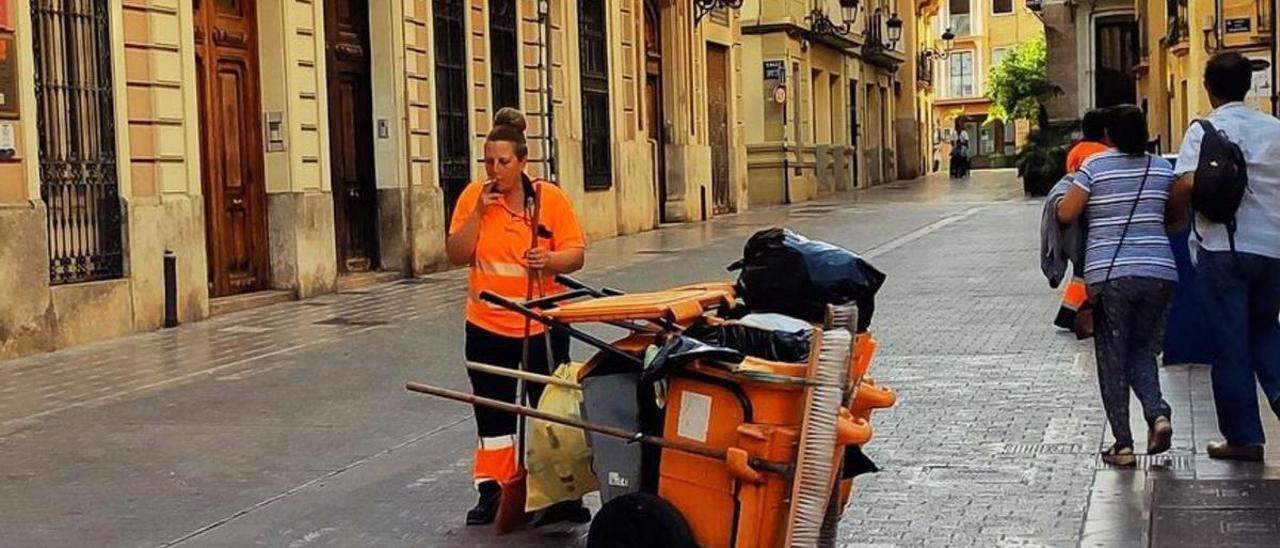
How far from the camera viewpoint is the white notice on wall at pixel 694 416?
5.58 meters

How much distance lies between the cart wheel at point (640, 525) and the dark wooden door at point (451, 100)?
14.6 meters

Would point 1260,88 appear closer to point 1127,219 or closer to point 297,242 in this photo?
point 297,242

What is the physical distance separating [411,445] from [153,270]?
6.58 m

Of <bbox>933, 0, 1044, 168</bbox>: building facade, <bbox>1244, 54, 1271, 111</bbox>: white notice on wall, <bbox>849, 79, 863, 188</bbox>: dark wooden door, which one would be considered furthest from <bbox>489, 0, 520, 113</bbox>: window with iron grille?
<bbox>933, 0, 1044, 168</bbox>: building facade

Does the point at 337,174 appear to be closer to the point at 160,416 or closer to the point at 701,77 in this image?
the point at 160,416

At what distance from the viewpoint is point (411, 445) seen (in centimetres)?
872

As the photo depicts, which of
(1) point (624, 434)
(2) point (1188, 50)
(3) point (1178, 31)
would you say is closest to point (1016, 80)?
(3) point (1178, 31)

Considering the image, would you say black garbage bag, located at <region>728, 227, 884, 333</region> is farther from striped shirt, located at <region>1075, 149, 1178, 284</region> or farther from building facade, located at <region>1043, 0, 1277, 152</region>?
building facade, located at <region>1043, 0, 1277, 152</region>

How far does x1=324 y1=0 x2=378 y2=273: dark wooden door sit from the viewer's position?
18.8 meters

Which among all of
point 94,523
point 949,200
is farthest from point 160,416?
point 949,200

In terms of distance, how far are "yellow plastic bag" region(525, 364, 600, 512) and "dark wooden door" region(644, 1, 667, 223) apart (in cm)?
2255

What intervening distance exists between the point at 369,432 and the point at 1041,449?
3.52 meters

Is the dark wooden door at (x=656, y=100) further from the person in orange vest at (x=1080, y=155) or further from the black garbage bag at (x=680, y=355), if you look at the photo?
the black garbage bag at (x=680, y=355)

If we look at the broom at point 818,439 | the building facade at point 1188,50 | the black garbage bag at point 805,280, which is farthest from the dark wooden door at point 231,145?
the broom at point 818,439
